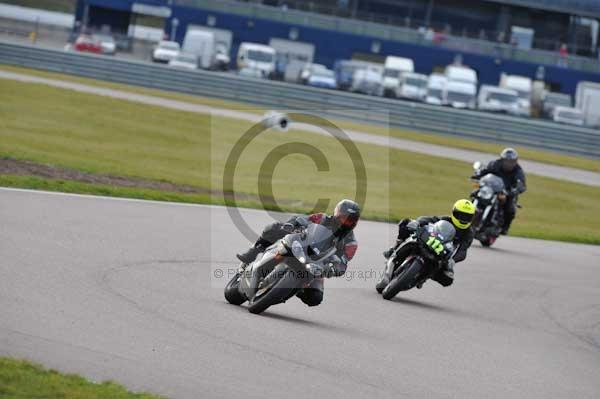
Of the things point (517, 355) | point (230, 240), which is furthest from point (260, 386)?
point (230, 240)

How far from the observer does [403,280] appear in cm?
1245

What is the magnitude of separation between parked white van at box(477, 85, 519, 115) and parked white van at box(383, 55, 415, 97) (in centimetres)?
420

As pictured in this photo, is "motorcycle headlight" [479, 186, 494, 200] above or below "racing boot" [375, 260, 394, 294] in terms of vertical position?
above

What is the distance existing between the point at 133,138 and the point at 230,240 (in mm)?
14128

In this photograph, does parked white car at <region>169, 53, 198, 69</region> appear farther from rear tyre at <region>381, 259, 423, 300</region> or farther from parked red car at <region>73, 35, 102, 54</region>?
rear tyre at <region>381, 259, 423, 300</region>

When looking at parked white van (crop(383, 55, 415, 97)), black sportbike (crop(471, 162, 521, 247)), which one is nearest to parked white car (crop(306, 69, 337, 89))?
parked white van (crop(383, 55, 415, 97))

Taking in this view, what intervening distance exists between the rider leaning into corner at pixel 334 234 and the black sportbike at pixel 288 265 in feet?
0.23

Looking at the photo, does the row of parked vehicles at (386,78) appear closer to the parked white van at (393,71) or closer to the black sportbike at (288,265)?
the parked white van at (393,71)

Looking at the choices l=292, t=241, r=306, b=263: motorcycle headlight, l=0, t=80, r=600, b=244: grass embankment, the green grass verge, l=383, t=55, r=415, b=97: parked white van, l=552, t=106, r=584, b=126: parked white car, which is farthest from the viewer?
l=383, t=55, r=415, b=97: parked white van

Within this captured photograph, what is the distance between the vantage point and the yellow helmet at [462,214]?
44.6ft

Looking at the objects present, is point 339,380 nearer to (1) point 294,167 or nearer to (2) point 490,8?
(1) point 294,167

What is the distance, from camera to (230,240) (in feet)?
50.2

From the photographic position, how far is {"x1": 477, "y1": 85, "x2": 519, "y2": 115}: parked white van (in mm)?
53531

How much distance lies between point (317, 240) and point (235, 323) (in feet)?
3.54
